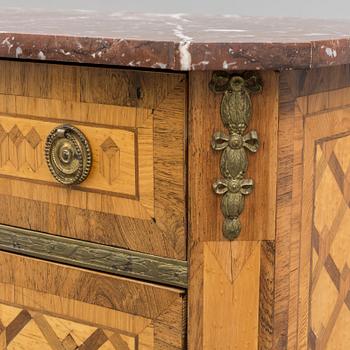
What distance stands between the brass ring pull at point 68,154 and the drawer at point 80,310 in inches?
5.6

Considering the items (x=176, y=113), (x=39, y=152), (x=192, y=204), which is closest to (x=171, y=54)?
(x=176, y=113)

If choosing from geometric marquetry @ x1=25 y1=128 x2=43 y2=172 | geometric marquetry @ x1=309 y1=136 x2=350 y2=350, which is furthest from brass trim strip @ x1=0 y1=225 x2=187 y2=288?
geometric marquetry @ x1=309 y1=136 x2=350 y2=350

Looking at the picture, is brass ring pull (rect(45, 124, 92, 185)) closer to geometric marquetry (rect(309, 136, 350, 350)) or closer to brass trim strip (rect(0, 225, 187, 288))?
brass trim strip (rect(0, 225, 187, 288))

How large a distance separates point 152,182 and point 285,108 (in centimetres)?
20

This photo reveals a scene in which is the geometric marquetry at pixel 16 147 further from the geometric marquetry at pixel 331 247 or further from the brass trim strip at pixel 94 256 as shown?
the geometric marquetry at pixel 331 247

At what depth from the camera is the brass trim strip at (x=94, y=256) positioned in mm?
1252

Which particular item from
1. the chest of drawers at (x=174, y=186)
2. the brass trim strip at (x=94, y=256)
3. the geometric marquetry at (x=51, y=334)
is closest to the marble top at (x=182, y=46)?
the chest of drawers at (x=174, y=186)

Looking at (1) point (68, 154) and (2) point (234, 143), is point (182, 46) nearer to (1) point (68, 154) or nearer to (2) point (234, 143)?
(2) point (234, 143)

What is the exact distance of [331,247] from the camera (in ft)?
4.49

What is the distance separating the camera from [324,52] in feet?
3.75

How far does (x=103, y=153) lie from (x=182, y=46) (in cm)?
23

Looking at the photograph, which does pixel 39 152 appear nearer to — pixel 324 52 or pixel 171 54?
pixel 171 54

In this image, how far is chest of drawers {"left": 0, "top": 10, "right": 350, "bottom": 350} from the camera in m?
1.17

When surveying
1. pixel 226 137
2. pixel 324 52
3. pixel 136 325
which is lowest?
pixel 136 325
